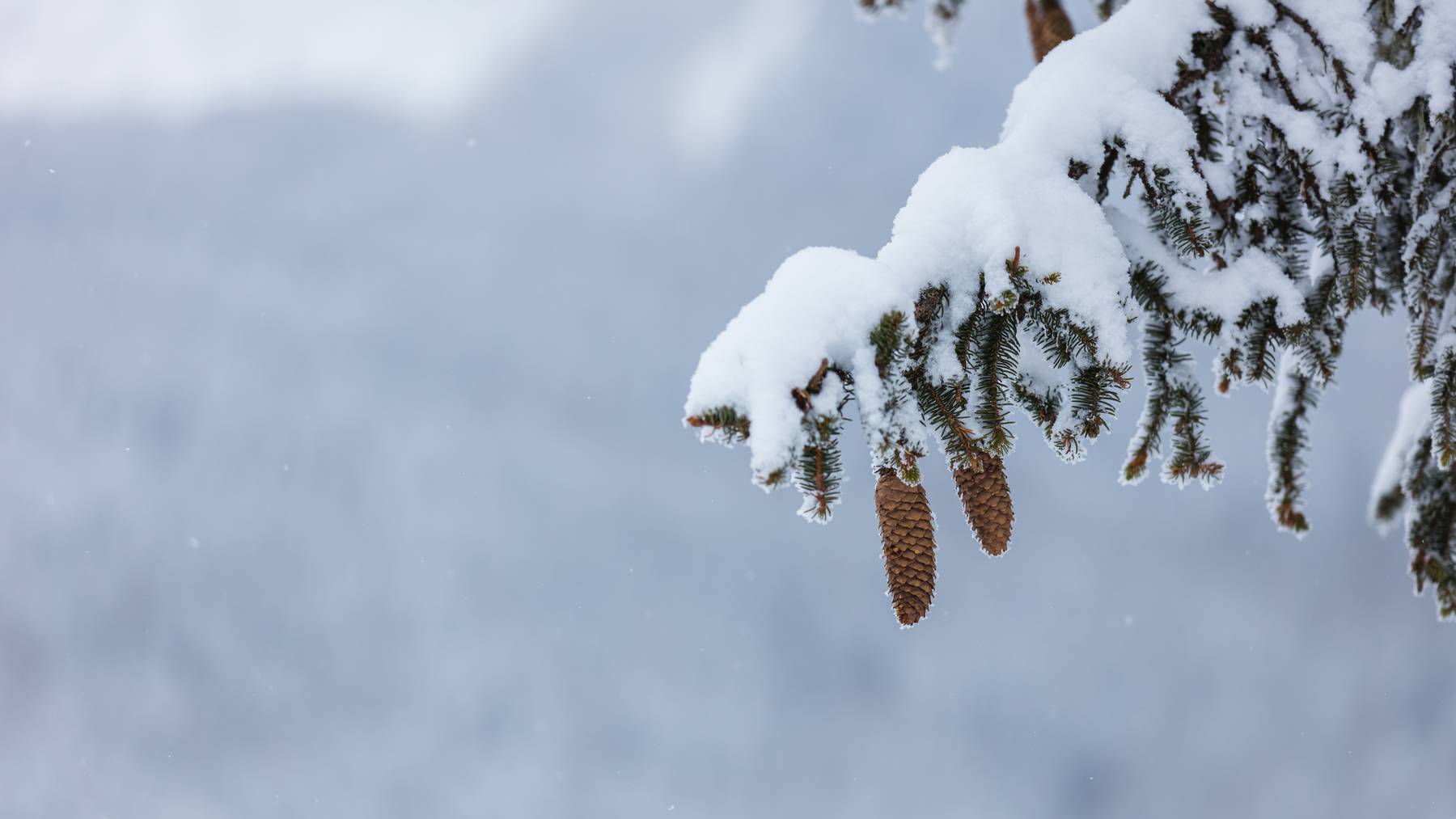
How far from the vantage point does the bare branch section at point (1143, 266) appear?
1.30 m

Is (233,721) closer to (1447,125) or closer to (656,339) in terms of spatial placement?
(656,339)

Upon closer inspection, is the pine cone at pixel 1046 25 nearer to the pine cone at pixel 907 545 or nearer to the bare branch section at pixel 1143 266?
the bare branch section at pixel 1143 266

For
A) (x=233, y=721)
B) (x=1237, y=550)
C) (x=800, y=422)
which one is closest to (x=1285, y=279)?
(x=800, y=422)

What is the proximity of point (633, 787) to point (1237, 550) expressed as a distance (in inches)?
3148

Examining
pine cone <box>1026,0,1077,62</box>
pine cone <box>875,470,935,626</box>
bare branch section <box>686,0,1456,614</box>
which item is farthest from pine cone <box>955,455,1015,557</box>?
pine cone <box>1026,0,1077,62</box>

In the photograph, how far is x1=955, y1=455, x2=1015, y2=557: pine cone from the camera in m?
1.41

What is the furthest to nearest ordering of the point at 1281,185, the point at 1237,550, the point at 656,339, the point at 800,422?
the point at 656,339
the point at 1237,550
the point at 1281,185
the point at 800,422

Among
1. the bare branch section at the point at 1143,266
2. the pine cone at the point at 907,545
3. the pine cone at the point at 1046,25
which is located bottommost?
the pine cone at the point at 907,545

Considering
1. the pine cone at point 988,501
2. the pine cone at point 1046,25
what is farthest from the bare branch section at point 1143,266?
the pine cone at point 1046,25

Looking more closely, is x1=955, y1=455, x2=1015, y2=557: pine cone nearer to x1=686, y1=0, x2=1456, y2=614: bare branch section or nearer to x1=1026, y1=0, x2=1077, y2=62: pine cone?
x1=686, y1=0, x2=1456, y2=614: bare branch section

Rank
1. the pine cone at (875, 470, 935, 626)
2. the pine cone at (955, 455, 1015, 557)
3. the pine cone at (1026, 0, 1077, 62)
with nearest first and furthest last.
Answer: the pine cone at (875, 470, 935, 626), the pine cone at (955, 455, 1015, 557), the pine cone at (1026, 0, 1077, 62)

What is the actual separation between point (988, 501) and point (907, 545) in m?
0.23

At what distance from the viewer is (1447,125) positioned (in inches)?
73.0

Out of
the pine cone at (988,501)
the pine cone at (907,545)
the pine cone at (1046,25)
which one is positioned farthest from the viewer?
the pine cone at (1046,25)
